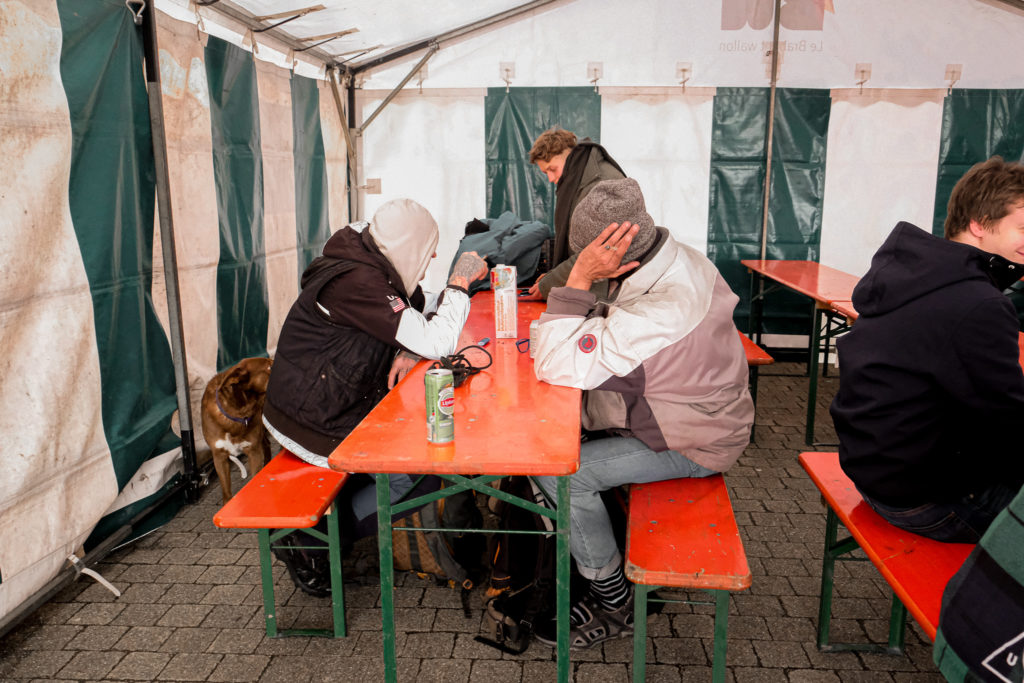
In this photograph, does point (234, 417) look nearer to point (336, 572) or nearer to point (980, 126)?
point (336, 572)

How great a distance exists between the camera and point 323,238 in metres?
5.64

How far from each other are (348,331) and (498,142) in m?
3.90

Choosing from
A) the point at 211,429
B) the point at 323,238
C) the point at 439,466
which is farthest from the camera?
the point at 323,238

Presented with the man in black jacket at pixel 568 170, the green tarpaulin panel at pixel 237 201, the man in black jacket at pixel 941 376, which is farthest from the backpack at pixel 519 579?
the green tarpaulin panel at pixel 237 201

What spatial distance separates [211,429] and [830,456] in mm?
2554

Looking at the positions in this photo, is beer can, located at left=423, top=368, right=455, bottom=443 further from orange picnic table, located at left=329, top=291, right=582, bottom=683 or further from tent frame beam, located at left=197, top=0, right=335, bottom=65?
tent frame beam, located at left=197, top=0, right=335, bottom=65

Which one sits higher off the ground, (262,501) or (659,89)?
(659,89)

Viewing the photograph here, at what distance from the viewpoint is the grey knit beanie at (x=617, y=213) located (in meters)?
2.16

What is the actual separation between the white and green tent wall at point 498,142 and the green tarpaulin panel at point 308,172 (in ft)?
0.07

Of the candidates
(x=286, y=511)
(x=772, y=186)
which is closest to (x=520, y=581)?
(x=286, y=511)

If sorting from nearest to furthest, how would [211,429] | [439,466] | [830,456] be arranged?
1. [439,466]
2. [830,456]
3. [211,429]

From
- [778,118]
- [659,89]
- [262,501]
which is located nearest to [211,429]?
[262,501]

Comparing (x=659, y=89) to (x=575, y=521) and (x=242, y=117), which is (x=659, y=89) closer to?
(x=242, y=117)

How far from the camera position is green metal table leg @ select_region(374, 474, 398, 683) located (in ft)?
6.08
